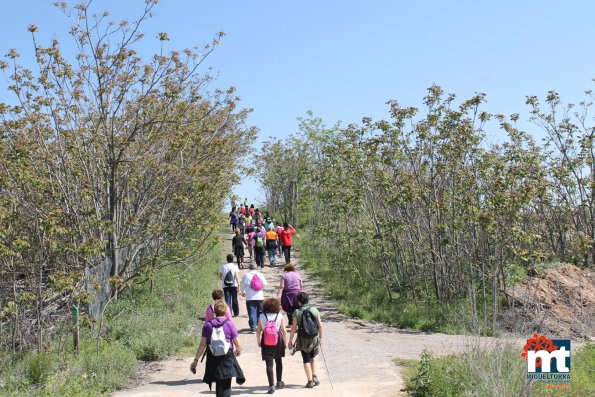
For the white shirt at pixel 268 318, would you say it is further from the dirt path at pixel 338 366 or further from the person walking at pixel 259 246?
the person walking at pixel 259 246

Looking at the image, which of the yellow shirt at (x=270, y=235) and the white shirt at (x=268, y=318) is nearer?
the white shirt at (x=268, y=318)

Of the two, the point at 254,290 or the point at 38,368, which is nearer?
the point at 38,368

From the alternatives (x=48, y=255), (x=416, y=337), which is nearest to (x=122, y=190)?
(x=48, y=255)

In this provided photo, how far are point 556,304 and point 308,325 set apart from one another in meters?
8.29

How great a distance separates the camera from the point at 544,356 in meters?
8.80

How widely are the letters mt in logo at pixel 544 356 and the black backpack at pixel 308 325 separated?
9.58 ft

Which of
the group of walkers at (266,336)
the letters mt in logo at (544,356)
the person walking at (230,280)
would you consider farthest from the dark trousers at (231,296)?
the letters mt in logo at (544,356)

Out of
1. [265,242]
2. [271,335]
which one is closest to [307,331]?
[271,335]

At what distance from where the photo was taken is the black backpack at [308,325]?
8.83 m

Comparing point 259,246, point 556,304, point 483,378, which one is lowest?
point 556,304

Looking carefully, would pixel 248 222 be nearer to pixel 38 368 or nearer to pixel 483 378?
pixel 38 368

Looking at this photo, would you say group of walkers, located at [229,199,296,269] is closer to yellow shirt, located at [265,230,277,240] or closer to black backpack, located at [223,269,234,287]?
yellow shirt, located at [265,230,277,240]

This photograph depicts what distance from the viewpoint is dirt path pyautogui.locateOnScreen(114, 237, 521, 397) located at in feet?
29.5

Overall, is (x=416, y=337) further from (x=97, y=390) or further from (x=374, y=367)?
(x=97, y=390)
